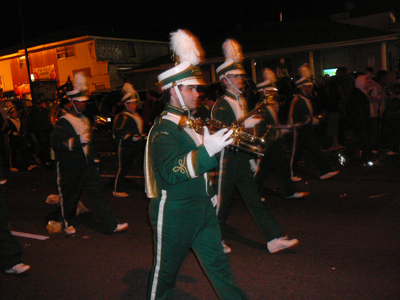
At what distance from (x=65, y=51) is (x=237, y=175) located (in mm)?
35587

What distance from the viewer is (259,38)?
83.8 feet

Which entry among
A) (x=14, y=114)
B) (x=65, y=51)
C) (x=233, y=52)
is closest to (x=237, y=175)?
(x=233, y=52)

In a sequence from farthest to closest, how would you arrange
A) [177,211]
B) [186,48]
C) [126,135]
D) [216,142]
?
[126,135], [186,48], [177,211], [216,142]

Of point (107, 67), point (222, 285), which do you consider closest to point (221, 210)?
point (222, 285)

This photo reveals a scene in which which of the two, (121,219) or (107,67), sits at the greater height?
(107,67)

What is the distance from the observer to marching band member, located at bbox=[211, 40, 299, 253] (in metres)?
4.63

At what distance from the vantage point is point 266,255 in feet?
15.8

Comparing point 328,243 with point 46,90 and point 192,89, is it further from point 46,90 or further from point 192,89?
point 46,90

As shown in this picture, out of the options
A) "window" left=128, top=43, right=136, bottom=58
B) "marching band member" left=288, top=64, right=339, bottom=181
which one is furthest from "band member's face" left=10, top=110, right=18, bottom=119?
"window" left=128, top=43, right=136, bottom=58

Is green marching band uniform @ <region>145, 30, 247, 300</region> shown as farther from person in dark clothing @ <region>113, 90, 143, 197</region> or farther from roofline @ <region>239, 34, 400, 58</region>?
roofline @ <region>239, 34, 400, 58</region>

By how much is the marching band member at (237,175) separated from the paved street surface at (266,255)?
0.30m

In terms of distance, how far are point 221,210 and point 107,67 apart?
2966cm


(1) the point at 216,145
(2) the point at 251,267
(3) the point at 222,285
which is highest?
(1) the point at 216,145

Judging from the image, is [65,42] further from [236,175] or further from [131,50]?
[236,175]
